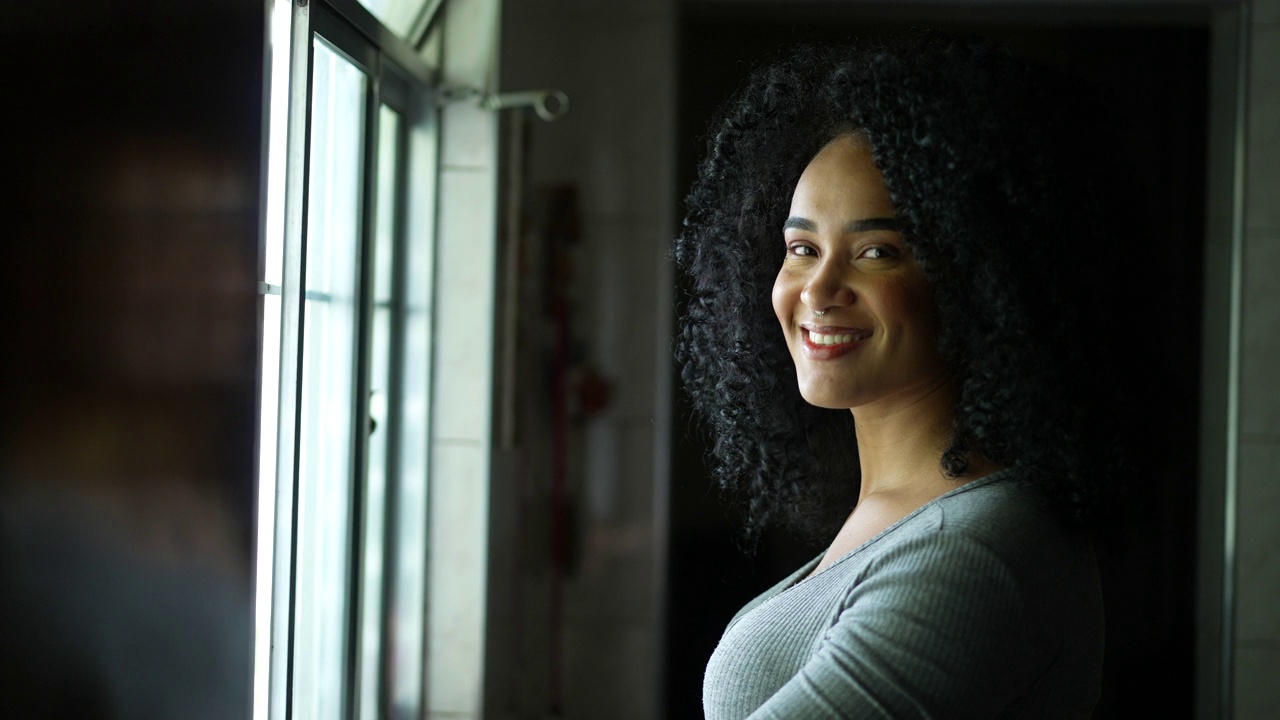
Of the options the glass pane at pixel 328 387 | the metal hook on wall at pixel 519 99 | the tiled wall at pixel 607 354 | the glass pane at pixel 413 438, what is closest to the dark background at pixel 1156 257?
the tiled wall at pixel 607 354

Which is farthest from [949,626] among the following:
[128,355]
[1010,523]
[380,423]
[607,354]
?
[607,354]

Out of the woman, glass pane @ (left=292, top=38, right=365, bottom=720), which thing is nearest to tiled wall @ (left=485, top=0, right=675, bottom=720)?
glass pane @ (left=292, top=38, right=365, bottom=720)

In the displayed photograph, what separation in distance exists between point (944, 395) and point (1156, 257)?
1593 mm

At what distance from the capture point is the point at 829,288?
2.99 feet

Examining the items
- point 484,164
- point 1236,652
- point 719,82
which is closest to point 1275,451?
point 1236,652

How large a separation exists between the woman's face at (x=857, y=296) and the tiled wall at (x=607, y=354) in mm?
1345

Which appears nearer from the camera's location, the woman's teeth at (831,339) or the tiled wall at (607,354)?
the woman's teeth at (831,339)

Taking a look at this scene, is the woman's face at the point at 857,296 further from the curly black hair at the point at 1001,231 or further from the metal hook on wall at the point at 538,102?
the metal hook on wall at the point at 538,102

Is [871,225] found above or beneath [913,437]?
above

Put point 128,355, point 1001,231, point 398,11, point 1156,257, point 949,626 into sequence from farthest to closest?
point 1156,257 < point 398,11 < point 128,355 < point 1001,231 < point 949,626

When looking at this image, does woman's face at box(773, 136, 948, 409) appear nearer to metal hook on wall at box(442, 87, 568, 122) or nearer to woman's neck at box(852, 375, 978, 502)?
woman's neck at box(852, 375, 978, 502)

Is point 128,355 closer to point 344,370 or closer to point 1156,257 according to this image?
point 344,370

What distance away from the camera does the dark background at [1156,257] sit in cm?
230

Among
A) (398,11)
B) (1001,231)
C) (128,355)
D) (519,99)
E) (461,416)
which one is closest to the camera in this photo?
(1001,231)
